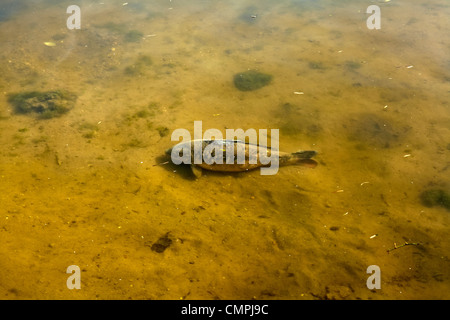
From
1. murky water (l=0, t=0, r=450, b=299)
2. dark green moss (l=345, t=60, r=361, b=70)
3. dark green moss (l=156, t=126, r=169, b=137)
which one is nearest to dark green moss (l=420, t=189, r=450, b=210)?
murky water (l=0, t=0, r=450, b=299)

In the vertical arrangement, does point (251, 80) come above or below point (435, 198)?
above

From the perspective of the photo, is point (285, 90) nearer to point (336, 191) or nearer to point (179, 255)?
point (336, 191)

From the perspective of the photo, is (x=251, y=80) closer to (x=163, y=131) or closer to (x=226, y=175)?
(x=163, y=131)

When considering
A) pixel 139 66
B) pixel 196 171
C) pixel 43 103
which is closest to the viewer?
pixel 196 171

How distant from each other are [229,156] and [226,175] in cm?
28

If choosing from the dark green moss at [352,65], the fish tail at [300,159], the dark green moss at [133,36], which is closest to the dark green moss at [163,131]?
the fish tail at [300,159]

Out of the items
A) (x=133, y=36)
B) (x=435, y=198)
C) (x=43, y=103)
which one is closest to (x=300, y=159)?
(x=435, y=198)

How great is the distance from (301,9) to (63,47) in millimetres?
6260

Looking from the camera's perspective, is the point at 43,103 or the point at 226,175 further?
the point at 43,103

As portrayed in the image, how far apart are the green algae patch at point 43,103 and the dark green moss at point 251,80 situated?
3.14 m

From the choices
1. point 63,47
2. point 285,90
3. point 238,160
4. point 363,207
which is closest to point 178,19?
point 63,47

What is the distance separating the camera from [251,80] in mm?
6590

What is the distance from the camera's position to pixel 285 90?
6.35 metres

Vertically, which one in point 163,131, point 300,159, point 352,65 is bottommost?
point 300,159
